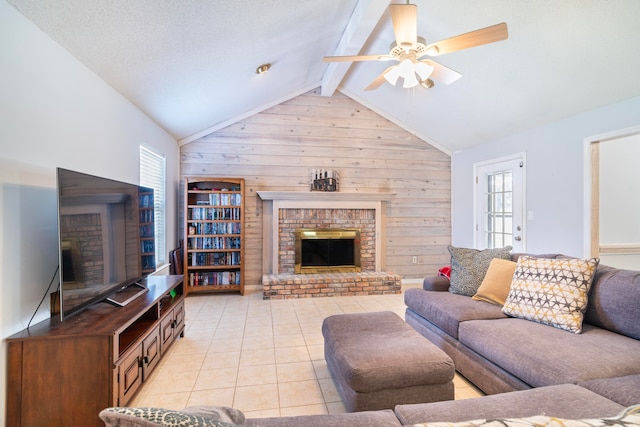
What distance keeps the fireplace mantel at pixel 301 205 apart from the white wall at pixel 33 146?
259 cm

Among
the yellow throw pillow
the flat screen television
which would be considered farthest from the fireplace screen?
the yellow throw pillow

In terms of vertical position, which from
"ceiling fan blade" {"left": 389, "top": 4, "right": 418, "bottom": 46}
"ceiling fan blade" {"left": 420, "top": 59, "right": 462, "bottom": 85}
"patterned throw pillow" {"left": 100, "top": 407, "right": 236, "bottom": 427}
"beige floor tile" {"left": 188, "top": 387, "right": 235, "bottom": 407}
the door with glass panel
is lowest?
"beige floor tile" {"left": 188, "top": 387, "right": 235, "bottom": 407}

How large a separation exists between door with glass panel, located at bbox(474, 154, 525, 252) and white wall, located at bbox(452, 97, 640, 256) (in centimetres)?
13

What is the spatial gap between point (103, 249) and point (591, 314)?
3.26 metres

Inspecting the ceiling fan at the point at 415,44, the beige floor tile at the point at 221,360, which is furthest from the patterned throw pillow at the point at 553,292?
the beige floor tile at the point at 221,360

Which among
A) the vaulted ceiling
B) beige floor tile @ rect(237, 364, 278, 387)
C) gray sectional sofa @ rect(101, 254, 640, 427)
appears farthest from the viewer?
beige floor tile @ rect(237, 364, 278, 387)

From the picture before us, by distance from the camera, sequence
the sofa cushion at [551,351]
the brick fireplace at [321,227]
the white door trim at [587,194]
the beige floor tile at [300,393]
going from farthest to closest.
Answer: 1. the brick fireplace at [321,227]
2. the white door trim at [587,194]
3. the beige floor tile at [300,393]
4. the sofa cushion at [551,351]

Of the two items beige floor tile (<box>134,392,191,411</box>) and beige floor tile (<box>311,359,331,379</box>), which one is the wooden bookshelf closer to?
beige floor tile (<box>311,359,331,379</box>)

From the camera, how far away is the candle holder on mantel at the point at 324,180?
16.2 feet

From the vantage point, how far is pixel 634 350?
1609 mm

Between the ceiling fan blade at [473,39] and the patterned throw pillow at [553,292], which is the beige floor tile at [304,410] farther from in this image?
the ceiling fan blade at [473,39]

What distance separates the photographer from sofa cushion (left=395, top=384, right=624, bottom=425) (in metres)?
1.08

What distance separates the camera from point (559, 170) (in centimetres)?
359

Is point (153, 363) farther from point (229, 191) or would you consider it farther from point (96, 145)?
point (229, 191)
